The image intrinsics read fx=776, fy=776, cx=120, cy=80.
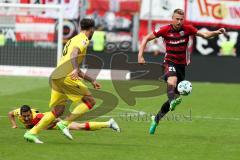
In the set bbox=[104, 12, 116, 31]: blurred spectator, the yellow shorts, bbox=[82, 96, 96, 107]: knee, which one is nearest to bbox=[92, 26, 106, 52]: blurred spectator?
bbox=[104, 12, 116, 31]: blurred spectator

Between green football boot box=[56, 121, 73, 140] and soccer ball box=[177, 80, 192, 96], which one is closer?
green football boot box=[56, 121, 73, 140]

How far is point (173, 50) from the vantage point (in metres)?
14.8

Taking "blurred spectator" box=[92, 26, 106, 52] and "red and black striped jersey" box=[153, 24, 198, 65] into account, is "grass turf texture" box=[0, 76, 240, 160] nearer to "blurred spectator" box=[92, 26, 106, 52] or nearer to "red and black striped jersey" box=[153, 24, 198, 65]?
"red and black striped jersey" box=[153, 24, 198, 65]

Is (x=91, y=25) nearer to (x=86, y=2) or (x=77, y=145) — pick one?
(x=77, y=145)

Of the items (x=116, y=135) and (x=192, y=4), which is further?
(x=192, y=4)

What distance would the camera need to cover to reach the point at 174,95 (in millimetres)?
14680

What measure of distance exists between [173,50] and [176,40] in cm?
22

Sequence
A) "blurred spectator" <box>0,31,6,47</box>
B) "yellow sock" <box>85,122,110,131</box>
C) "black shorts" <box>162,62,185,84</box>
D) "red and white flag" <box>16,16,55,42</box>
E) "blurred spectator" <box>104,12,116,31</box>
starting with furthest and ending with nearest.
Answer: "blurred spectator" <box>104,12,116,31</box> < "red and white flag" <box>16,16,55,42</box> < "blurred spectator" <box>0,31,6,47</box> < "black shorts" <box>162,62,185,84</box> < "yellow sock" <box>85,122,110,131</box>

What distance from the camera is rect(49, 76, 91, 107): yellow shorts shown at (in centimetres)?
1273

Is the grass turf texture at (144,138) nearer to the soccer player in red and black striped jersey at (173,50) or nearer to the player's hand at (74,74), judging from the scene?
the soccer player in red and black striped jersey at (173,50)

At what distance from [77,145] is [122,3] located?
29101 mm

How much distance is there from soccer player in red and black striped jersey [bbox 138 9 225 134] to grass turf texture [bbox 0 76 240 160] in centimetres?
57

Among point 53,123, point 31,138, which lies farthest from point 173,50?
point 31,138

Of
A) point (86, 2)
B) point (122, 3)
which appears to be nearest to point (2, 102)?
point (86, 2)
